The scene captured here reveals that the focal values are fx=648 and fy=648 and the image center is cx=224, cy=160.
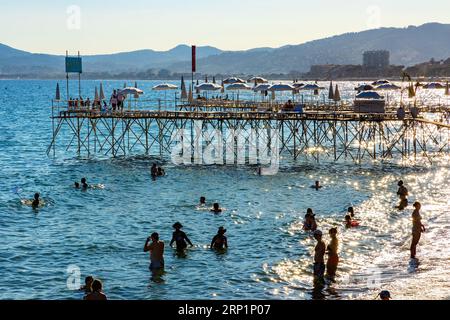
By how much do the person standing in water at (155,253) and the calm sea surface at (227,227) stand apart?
0.48 m

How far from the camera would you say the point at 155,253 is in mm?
22062

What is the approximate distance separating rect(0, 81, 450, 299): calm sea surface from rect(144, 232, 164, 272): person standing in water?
478 millimetres

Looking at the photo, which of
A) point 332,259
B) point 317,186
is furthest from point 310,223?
point 317,186

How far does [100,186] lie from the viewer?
41.2m

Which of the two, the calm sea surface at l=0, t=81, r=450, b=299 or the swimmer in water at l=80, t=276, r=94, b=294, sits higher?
the swimmer in water at l=80, t=276, r=94, b=294

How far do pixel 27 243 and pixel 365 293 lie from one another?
1506 centimetres

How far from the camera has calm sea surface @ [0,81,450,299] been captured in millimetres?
20750

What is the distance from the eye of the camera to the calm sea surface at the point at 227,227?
20.8 meters

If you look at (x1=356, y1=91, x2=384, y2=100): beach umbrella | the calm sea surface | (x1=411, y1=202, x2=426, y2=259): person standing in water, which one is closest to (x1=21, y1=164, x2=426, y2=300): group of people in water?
(x1=411, y1=202, x2=426, y2=259): person standing in water

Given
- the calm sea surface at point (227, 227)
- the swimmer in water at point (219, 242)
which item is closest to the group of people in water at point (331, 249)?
the calm sea surface at point (227, 227)

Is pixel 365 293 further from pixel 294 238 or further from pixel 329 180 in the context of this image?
pixel 329 180

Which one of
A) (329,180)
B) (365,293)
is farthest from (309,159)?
(365,293)

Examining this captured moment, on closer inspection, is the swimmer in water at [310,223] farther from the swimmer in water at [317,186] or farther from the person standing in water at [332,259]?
the swimmer in water at [317,186]

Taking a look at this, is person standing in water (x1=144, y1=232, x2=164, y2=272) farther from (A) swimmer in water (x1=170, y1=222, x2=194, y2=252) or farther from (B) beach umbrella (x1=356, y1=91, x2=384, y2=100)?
(B) beach umbrella (x1=356, y1=91, x2=384, y2=100)
